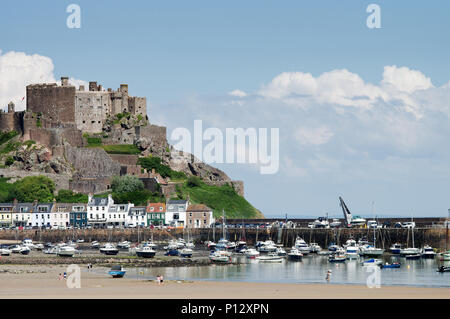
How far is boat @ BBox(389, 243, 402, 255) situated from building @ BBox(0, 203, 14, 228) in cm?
5087

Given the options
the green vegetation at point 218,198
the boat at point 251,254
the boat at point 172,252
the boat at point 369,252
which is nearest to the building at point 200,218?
the green vegetation at point 218,198

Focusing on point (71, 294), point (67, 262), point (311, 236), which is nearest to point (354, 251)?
point (311, 236)

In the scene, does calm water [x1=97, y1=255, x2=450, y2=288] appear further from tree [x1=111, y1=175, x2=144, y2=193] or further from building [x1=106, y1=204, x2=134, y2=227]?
tree [x1=111, y1=175, x2=144, y2=193]

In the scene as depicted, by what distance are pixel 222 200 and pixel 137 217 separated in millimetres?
18566

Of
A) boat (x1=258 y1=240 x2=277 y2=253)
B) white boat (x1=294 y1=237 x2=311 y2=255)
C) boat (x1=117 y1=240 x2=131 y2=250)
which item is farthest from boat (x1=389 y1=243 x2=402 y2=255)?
boat (x1=117 y1=240 x2=131 y2=250)

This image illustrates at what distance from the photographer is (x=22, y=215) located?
4643 inches

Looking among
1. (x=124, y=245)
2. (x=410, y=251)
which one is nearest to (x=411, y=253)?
(x=410, y=251)

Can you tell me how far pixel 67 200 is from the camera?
121 m

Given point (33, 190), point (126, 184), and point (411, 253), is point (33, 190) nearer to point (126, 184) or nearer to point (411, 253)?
point (126, 184)

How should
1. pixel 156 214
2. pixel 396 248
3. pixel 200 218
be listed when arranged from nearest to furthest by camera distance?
pixel 396 248, pixel 200 218, pixel 156 214

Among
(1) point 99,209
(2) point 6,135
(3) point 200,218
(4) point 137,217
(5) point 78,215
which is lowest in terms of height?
(3) point 200,218

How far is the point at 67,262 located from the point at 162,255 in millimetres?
13467

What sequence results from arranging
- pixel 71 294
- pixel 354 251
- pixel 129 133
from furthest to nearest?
pixel 129 133
pixel 354 251
pixel 71 294

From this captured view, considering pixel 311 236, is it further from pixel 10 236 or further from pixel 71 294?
pixel 71 294
